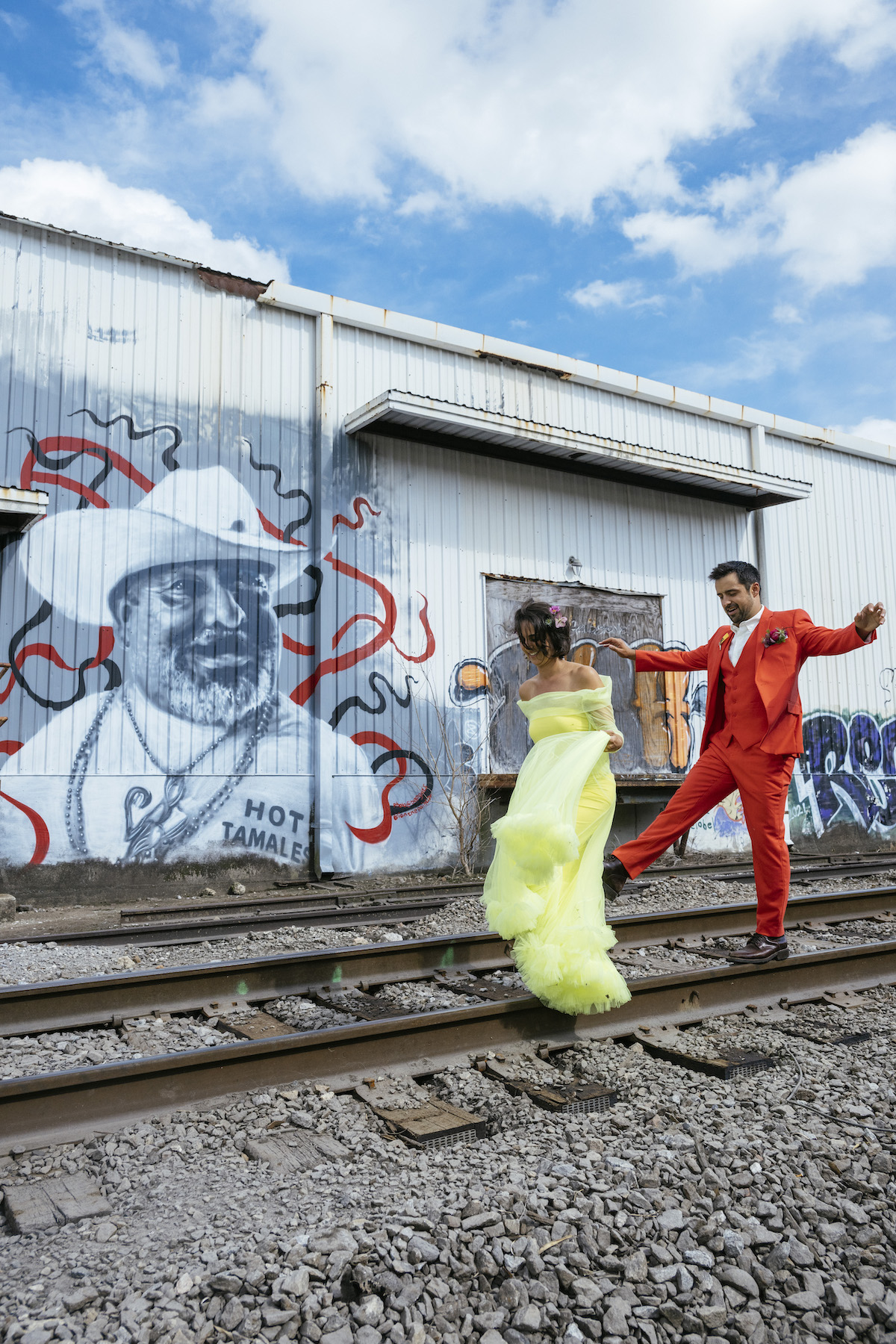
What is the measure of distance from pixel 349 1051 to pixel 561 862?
4.13 feet

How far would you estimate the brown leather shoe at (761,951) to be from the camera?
16.9 feet

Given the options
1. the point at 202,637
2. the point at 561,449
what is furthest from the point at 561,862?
the point at 561,449

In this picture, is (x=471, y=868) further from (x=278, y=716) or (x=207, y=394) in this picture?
(x=207, y=394)

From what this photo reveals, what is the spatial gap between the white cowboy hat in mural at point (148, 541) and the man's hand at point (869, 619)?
706 centimetres

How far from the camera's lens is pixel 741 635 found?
18.4ft

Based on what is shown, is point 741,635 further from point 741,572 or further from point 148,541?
point 148,541

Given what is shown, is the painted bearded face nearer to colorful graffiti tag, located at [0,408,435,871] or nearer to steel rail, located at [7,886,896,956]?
colorful graffiti tag, located at [0,408,435,871]

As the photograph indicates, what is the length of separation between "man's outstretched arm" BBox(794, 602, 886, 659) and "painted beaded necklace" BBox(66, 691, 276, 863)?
6.43m

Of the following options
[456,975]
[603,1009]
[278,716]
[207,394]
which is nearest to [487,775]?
[278,716]

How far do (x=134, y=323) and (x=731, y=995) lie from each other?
9.09m

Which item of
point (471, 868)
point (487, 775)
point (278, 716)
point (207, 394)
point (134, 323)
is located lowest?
point (471, 868)

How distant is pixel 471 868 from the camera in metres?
11.4

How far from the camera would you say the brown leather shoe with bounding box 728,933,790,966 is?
5137 mm

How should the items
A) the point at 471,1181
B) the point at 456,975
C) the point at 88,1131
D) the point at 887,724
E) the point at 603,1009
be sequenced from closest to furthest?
the point at 471,1181, the point at 88,1131, the point at 603,1009, the point at 456,975, the point at 887,724
